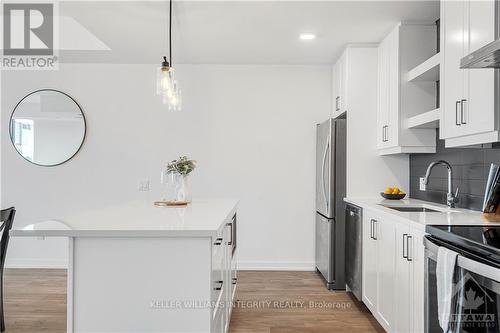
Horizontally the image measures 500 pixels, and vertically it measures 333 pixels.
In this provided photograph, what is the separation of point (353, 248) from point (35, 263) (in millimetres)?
3694

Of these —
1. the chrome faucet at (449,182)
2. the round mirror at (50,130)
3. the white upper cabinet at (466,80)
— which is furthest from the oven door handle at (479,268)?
the round mirror at (50,130)

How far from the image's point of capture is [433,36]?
140 inches

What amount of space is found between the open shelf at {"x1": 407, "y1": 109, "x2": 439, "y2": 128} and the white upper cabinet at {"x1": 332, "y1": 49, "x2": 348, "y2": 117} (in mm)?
840

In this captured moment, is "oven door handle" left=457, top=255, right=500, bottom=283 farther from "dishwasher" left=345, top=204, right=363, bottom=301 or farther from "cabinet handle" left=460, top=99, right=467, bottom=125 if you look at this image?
"dishwasher" left=345, top=204, right=363, bottom=301

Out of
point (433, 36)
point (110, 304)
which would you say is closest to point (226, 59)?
point (433, 36)

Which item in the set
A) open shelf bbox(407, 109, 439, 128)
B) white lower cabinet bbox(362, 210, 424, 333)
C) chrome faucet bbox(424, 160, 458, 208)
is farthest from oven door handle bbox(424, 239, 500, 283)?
open shelf bbox(407, 109, 439, 128)

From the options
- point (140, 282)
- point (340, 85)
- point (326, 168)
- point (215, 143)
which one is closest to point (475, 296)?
point (140, 282)

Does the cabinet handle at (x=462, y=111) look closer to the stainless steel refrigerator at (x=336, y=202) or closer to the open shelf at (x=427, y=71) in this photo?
the open shelf at (x=427, y=71)

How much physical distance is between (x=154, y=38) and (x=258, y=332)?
2752 mm

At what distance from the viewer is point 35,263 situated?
16.5 ft

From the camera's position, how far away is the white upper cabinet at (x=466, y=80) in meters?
2.19

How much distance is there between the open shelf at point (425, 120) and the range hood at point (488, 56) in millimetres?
911

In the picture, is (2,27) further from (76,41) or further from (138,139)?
(138,139)

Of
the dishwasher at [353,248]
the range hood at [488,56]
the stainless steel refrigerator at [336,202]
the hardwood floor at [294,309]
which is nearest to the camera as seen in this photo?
the range hood at [488,56]
